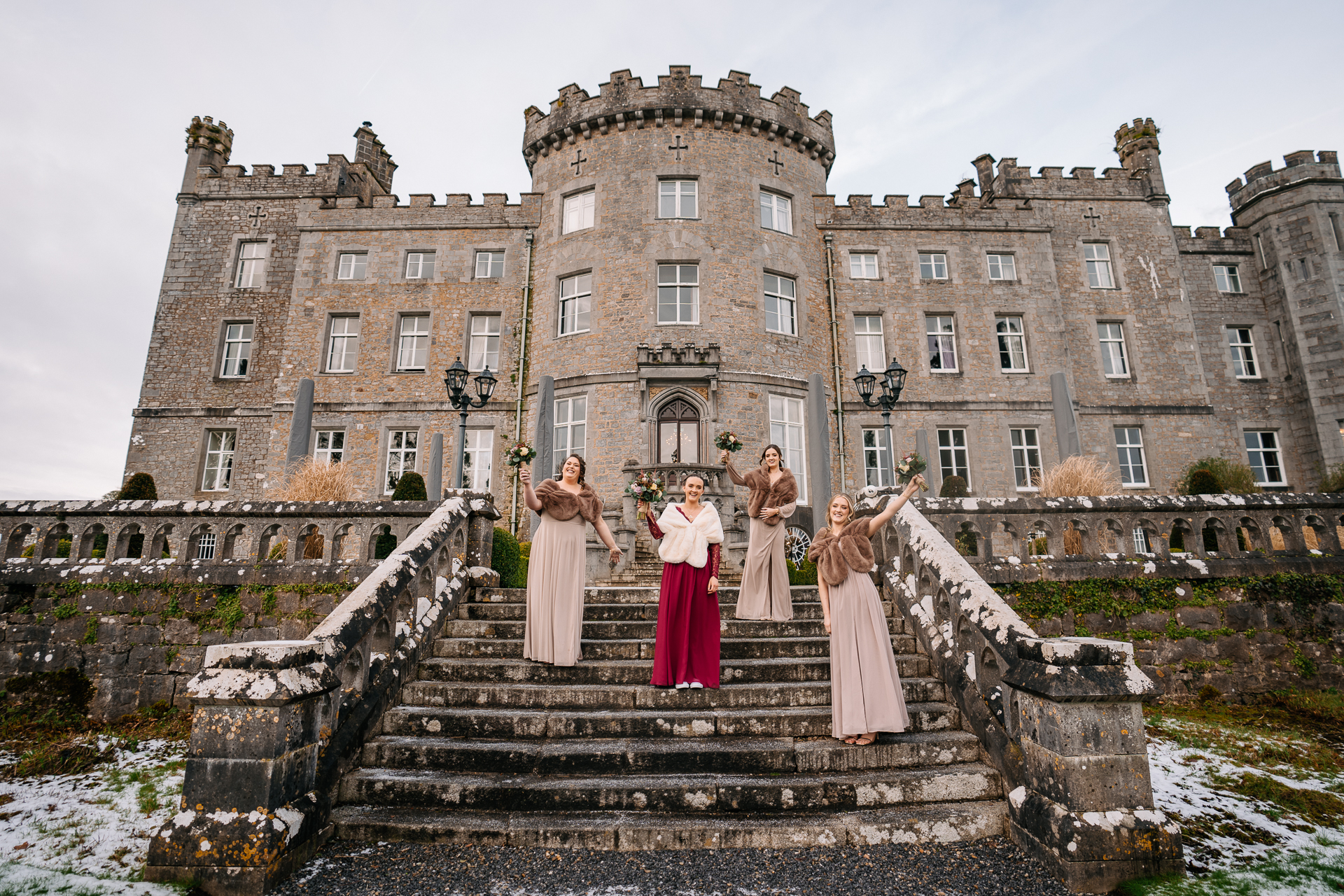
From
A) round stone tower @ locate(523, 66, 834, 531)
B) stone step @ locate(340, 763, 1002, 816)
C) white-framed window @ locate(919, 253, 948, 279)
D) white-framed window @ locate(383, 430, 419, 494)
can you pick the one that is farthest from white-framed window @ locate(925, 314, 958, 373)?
stone step @ locate(340, 763, 1002, 816)

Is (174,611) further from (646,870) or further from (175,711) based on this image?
(646,870)

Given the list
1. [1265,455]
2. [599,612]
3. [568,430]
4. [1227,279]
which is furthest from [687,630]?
[1227,279]

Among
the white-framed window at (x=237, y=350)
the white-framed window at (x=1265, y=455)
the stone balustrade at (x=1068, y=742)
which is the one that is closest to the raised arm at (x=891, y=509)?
the stone balustrade at (x=1068, y=742)

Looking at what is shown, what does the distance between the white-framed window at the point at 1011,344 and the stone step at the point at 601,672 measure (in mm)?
14784

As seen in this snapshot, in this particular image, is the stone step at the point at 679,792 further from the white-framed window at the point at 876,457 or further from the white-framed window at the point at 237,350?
the white-framed window at the point at 237,350

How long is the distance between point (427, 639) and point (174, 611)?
3454 mm

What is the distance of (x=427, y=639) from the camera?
5531 mm

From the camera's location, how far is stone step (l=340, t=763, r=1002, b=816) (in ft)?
12.6

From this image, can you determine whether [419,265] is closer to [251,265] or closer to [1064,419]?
[251,265]

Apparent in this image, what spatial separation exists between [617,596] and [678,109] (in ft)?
47.4

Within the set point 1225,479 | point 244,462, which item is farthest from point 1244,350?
point 244,462

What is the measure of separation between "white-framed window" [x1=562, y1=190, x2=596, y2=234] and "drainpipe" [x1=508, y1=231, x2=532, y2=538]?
1.24 metres

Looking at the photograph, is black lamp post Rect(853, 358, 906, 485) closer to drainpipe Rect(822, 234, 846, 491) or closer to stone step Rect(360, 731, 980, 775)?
drainpipe Rect(822, 234, 846, 491)

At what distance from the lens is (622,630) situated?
19.6ft
